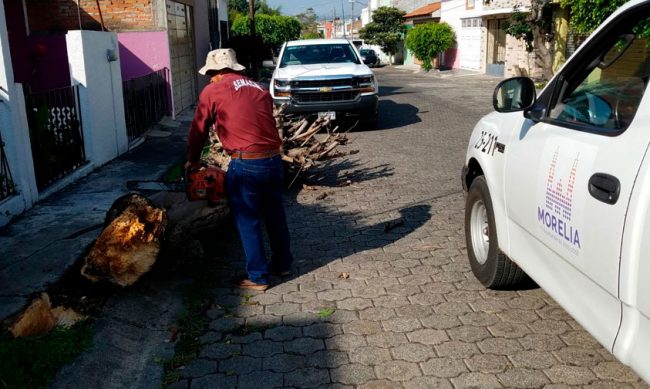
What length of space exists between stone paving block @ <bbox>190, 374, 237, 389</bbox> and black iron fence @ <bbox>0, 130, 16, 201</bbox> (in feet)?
11.5

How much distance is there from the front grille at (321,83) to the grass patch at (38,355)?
9.15m

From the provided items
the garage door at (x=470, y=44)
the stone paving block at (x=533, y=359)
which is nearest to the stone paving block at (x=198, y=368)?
the stone paving block at (x=533, y=359)

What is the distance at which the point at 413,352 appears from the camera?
12.5 ft

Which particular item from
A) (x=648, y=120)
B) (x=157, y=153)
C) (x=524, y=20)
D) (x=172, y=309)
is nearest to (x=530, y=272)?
(x=648, y=120)

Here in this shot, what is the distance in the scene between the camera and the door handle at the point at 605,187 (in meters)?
2.55

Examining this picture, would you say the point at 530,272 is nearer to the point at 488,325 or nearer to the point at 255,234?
the point at 488,325

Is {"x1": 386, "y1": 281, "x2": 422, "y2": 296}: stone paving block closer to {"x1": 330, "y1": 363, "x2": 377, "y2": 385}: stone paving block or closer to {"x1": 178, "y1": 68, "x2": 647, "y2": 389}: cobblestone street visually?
{"x1": 178, "y1": 68, "x2": 647, "y2": 389}: cobblestone street

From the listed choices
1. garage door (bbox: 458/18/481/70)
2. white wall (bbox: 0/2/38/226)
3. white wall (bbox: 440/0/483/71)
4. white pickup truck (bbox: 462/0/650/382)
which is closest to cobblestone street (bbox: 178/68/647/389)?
white pickup truck (bbox: 462/0/650/382)

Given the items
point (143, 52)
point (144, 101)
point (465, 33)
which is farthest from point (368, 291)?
point (465, 33)

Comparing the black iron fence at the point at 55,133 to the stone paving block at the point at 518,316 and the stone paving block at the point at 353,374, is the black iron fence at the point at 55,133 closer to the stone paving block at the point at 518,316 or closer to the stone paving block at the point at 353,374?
the stone paving block at the point at 353,374

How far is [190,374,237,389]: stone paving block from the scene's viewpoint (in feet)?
11.5

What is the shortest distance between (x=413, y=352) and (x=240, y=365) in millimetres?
1021

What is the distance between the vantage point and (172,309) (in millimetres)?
4523

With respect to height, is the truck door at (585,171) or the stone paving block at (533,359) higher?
the truck door at (585,171)
